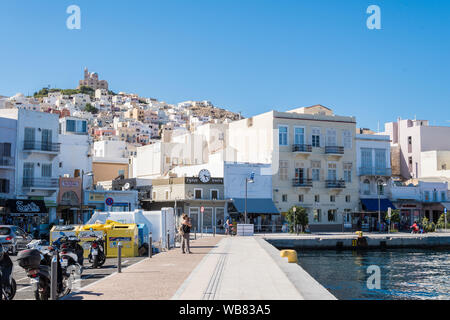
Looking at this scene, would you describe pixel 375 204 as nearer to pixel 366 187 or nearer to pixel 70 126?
pixel 366 187

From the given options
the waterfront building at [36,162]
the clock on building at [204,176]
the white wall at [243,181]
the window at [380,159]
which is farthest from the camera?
the window at [380,159]

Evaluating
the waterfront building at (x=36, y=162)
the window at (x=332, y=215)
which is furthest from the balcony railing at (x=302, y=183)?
the waterfront building at (x=36, y=162)

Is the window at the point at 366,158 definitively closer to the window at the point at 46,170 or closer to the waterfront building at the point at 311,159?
the waterfront building at the point at 311,159

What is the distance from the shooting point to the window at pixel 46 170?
149 ft

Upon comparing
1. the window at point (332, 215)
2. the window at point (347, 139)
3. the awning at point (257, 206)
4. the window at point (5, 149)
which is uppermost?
the window at point (347, 139)

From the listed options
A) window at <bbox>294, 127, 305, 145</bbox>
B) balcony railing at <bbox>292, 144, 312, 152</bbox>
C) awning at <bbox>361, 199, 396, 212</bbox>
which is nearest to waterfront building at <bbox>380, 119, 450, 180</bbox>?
awning at <bbox>361, 199, 396, 212</bbox>

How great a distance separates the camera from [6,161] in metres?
42.6

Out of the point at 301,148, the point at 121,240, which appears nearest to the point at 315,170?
the point at 301,148

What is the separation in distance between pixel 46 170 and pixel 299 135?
2631 cm

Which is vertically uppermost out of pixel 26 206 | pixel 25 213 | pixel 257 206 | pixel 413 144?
pixel 413 144

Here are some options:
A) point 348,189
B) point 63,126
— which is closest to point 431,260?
point 348,189

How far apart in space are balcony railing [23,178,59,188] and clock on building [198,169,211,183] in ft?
45.2

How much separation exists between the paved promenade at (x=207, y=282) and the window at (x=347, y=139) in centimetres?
4192

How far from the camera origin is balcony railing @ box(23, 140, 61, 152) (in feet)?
145
